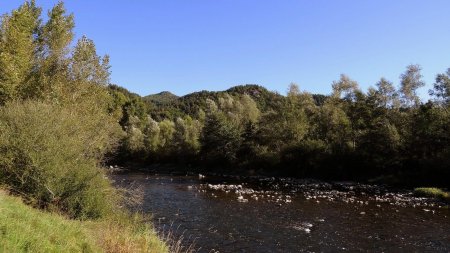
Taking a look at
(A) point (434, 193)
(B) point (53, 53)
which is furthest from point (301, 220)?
→ (B) point (53, 53)

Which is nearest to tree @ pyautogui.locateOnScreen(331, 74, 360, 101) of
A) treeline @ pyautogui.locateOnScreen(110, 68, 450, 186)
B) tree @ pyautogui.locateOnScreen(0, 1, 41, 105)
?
treeline @ pyautogui.locateOnScreen(110, 68, 450, 186)

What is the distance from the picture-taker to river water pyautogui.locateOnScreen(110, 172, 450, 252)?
1920 cm

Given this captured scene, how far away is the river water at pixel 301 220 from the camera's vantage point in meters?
19.2

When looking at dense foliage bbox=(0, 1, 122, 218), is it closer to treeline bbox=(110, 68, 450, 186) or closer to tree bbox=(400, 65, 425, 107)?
treeline bbox=(110, 68, 450, 186)

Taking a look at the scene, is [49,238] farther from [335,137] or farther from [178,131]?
[178,131]

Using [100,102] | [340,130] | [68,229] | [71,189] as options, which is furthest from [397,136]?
[68,229]

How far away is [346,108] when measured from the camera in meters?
62.2

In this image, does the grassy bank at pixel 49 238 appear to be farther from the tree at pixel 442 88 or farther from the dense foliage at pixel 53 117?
the tree at pixel 442 88

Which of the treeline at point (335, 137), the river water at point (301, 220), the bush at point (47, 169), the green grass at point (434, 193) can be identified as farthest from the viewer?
the treeline at point (335, 137)

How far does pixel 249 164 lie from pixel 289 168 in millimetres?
9239

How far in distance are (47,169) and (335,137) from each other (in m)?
Result: 51.7

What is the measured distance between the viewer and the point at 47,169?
16219 mm

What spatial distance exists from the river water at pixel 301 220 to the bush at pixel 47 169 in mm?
5183

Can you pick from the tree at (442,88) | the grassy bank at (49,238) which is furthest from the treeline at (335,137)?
the grassy bank at (49,238)
